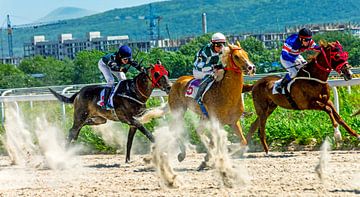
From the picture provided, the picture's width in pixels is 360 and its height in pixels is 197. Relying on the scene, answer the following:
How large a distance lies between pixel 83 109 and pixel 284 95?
3.05 m

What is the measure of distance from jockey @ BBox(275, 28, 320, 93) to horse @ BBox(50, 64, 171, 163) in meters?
1.55

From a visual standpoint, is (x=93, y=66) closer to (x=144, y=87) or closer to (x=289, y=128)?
(x=289, y=128)

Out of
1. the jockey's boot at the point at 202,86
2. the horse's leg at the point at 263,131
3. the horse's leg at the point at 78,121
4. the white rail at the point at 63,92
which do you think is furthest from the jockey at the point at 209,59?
the horse's leg at the point at 78,121

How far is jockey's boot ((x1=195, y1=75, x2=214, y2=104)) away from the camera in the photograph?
418 inches

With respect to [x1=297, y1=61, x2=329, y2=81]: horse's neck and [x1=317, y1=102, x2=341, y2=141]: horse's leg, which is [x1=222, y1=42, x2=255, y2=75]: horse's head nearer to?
[x1=297, y1=61, x2=329, y2=81]: horse's neck

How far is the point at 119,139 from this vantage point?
45.9 feet

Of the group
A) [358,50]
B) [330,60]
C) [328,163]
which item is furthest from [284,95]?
[358,50]

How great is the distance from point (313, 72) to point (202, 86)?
143 cm

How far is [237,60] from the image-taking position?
1017cm

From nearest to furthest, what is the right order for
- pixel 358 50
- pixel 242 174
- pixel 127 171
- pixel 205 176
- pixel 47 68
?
1. pixel 242 174
2. pixel 205 176
3. pixel 127 171
4. pixel 358 50
5. pixel 47 68

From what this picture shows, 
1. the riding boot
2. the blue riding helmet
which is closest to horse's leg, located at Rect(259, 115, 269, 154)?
the blue riding helmet

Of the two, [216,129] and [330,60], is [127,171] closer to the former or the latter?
[216,129]

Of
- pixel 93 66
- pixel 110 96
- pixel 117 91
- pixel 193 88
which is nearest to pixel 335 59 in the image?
pixel 193 88

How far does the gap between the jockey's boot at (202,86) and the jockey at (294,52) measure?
1198 mm
